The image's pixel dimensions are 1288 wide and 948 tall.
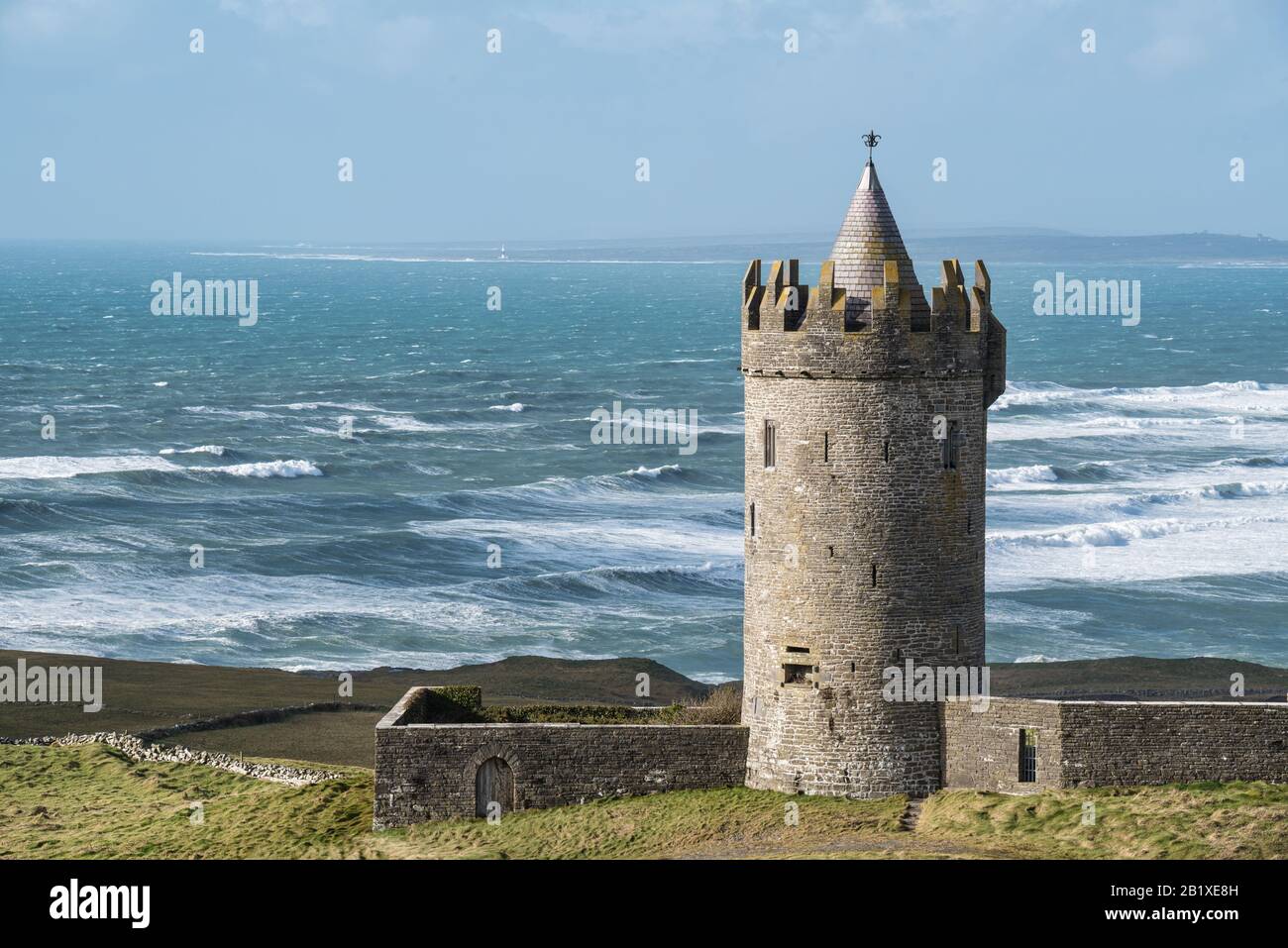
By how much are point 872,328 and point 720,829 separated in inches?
274

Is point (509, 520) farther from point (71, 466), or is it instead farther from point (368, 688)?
point (368, 688)

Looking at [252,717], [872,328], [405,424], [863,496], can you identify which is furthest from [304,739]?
[405,424]

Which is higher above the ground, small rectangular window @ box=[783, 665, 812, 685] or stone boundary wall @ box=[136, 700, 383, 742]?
small rectangular window @ box=[783, 665, 812, 685]

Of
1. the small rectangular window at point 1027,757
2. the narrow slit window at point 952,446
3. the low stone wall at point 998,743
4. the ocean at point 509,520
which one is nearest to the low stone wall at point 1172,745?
the low stone wall at point 998,743

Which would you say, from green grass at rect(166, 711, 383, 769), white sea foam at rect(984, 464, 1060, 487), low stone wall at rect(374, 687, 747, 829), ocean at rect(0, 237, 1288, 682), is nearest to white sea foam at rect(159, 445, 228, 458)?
ocean at rect(0, 237, 1288, 682)

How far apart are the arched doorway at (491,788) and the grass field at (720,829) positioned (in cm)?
21

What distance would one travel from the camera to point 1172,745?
88.2 feet

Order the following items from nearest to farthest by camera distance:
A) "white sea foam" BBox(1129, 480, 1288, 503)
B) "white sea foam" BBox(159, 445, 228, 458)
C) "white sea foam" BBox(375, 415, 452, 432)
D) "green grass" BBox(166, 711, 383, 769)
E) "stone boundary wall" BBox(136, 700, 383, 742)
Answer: "green grass" BBox(166, 711, 383, 769), "stone boundary wall" BBox(136, 700, 383, 742), "white sea foam" BBox(1129, 480, 1288, 503), "white sea foam" BBox(159, 445, 228, 458), "white sea foam" BBox(375, 415, 452, 432)

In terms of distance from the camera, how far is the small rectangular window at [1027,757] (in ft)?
89.3

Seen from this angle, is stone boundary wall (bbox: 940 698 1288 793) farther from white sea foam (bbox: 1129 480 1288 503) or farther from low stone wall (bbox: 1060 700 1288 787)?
white sea foam (bbox: 1129 480 1288 503)

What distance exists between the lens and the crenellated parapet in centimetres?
2689

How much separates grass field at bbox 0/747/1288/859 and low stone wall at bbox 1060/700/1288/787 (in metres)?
0.25

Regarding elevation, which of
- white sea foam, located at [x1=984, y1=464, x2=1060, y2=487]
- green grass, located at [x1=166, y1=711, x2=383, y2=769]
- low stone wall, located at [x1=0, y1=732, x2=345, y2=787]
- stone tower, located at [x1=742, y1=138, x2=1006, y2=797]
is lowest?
green grass, located at [x1=166, y1=711, x2=383, y2=769]
